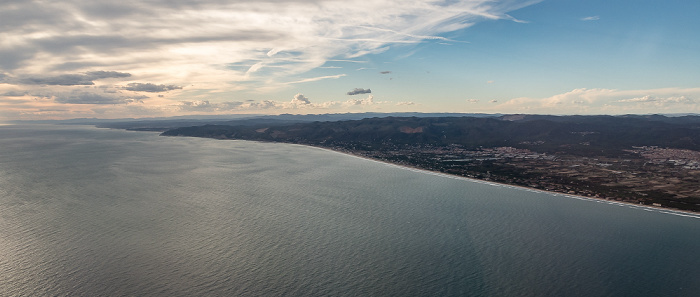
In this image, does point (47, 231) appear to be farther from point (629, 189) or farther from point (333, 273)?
point (629, 189)

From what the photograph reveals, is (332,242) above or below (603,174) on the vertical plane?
below

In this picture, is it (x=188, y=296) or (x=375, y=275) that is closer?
(x=188, y=296)

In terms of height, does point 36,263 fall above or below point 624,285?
above

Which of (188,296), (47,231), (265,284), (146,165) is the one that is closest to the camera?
(188,296)

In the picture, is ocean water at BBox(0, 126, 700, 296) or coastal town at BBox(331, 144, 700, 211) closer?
ocean water at BBox(0, 126, 700, 296)

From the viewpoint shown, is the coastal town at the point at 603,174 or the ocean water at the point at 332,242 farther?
the coastal town at the point at 603,174

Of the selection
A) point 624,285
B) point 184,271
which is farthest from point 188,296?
point 624,285

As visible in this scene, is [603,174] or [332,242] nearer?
[332,242]

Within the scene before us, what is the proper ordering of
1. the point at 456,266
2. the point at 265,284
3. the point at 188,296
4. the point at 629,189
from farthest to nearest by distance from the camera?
the point at 629,189 < the point at 456,266 < the point at 265,284 < the point at 188,296
